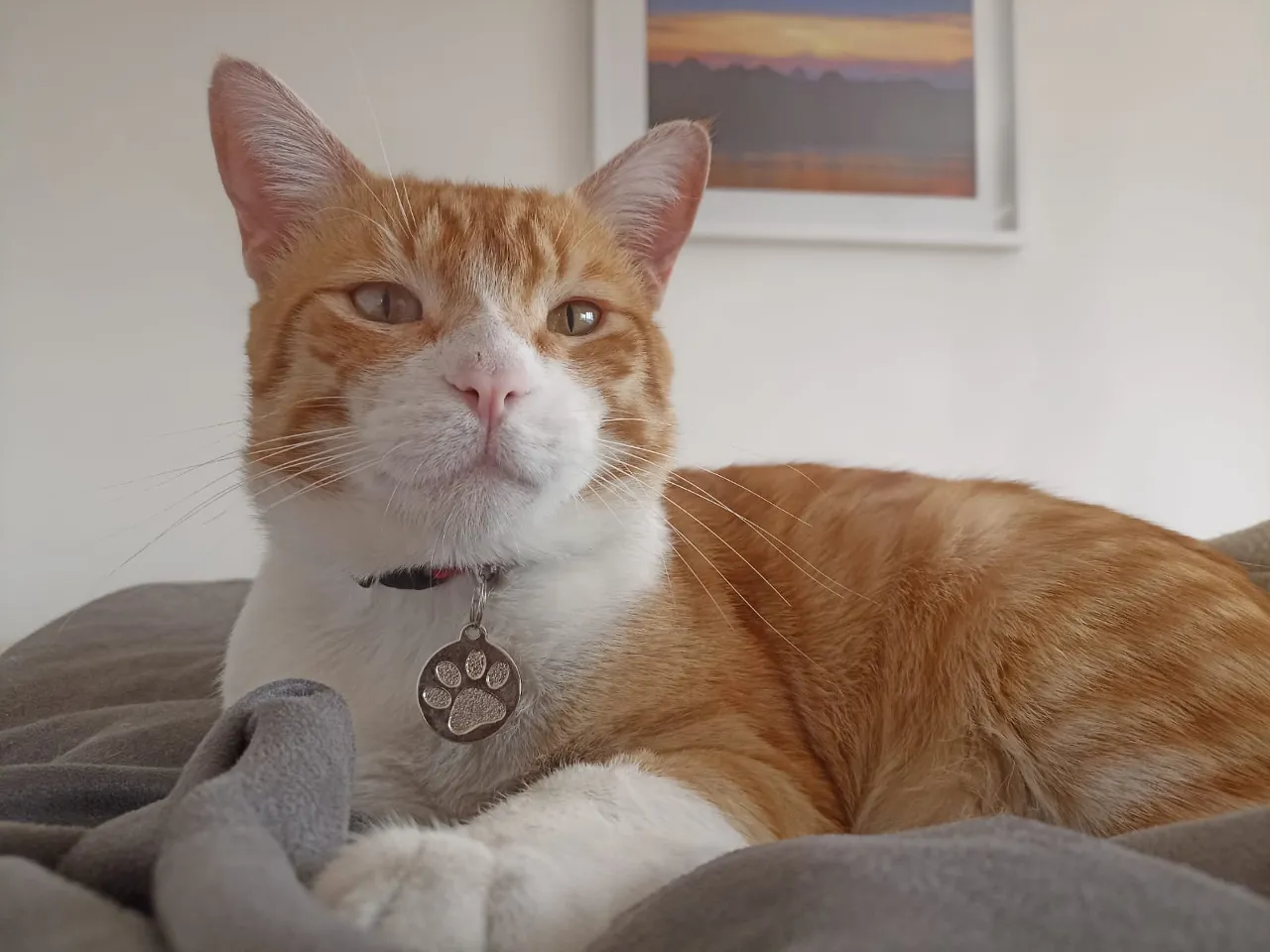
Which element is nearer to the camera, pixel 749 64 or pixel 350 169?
pixel 350 169

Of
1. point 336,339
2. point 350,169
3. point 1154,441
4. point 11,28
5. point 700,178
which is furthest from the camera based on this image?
point 1154,441

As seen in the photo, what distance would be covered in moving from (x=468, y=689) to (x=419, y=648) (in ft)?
0.27

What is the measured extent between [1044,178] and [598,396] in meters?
2.24

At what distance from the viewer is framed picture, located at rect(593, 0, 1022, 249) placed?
97.2 inches

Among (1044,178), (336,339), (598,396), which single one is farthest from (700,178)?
(1044,178)

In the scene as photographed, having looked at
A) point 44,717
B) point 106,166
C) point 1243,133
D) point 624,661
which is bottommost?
point 44,717

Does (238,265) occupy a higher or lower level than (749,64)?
lower

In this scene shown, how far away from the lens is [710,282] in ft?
8.23

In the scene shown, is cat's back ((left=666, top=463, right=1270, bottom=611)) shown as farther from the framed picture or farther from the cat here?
the framed picture

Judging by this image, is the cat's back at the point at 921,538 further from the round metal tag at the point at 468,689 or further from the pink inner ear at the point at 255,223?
the pink inner ear at the point at 255,223

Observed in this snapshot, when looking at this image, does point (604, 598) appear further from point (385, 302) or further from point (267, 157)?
point (267, 157)

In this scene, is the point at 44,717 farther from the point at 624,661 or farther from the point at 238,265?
the point at 238,265

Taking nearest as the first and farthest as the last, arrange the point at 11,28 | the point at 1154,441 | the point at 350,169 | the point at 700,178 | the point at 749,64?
1. the point at 350,169
2. the point at 700,178
3. the point at 11,28
4. the point at 749,64
5. the point at 1154,441

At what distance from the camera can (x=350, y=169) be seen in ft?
3.65
